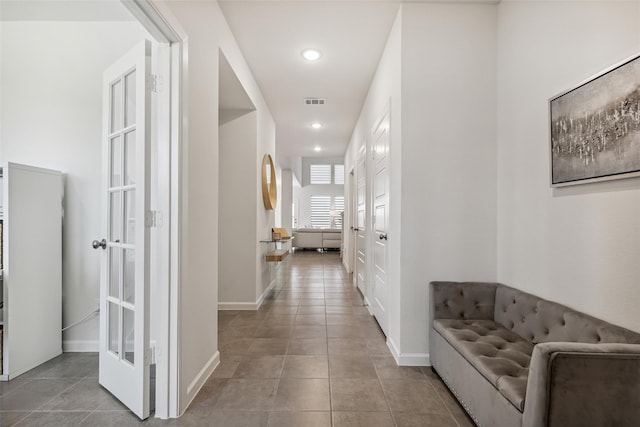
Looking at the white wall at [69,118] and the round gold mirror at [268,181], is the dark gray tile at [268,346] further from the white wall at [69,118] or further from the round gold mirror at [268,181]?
the round gold mirror at [268,181]

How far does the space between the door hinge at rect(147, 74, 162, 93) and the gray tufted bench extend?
2139 millimetres

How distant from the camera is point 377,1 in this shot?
2.38 meters

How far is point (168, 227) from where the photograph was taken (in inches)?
67.9

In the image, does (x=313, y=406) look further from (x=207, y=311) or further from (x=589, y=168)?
(x=589, y=168)

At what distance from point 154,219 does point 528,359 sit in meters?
2.05

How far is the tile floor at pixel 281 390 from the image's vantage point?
1.71m

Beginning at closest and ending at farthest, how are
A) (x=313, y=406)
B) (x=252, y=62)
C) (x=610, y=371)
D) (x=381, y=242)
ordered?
1. (x=610, y=371)
2. (x=313, y=406)
3. (x=381, y=242)
4. (x=252, y=62)

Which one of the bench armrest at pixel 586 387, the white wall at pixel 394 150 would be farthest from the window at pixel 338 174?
the bench armrest at pixel 586 387

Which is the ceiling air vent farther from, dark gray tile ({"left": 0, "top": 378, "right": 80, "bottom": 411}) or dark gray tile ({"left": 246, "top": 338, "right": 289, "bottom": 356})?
dark gray tile ({"left": 0, "top": 378, "right": 80, "bottom": 411})

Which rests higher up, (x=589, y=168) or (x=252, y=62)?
(x=252, y=62)

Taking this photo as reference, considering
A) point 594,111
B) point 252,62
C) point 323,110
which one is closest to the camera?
point 594,111

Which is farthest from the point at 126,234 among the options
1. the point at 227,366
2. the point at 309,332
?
the point at 309,332

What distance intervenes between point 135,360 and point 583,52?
283cm

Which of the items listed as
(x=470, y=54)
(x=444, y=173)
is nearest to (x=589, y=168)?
(x=444, y=173)
